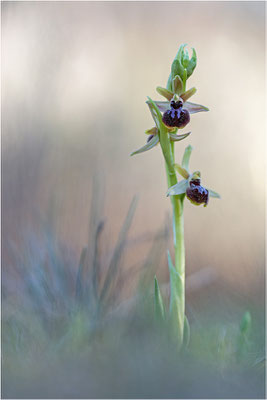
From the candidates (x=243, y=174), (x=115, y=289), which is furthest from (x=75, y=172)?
(x=243, y=174)

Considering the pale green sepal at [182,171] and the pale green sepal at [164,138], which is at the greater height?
the pale green sepal at [164,138]

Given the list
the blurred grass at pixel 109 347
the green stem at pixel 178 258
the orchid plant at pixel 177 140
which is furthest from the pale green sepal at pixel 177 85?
the blurred grass at pixel 109 347

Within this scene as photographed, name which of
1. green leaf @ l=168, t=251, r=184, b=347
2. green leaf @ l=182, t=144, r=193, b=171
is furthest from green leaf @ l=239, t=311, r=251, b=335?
green leaf @ l=182, t=144, r=193, b=171

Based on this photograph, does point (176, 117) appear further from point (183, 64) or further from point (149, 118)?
point (149, 118)

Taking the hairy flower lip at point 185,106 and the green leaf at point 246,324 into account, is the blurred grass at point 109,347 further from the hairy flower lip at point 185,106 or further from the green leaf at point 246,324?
the hairy flower lip at point 185,106

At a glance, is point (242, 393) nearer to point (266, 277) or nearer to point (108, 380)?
point (108, 380)

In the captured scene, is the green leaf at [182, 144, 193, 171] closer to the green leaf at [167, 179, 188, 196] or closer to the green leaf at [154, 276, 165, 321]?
the green leaf at [167, 179, 188, 196]
